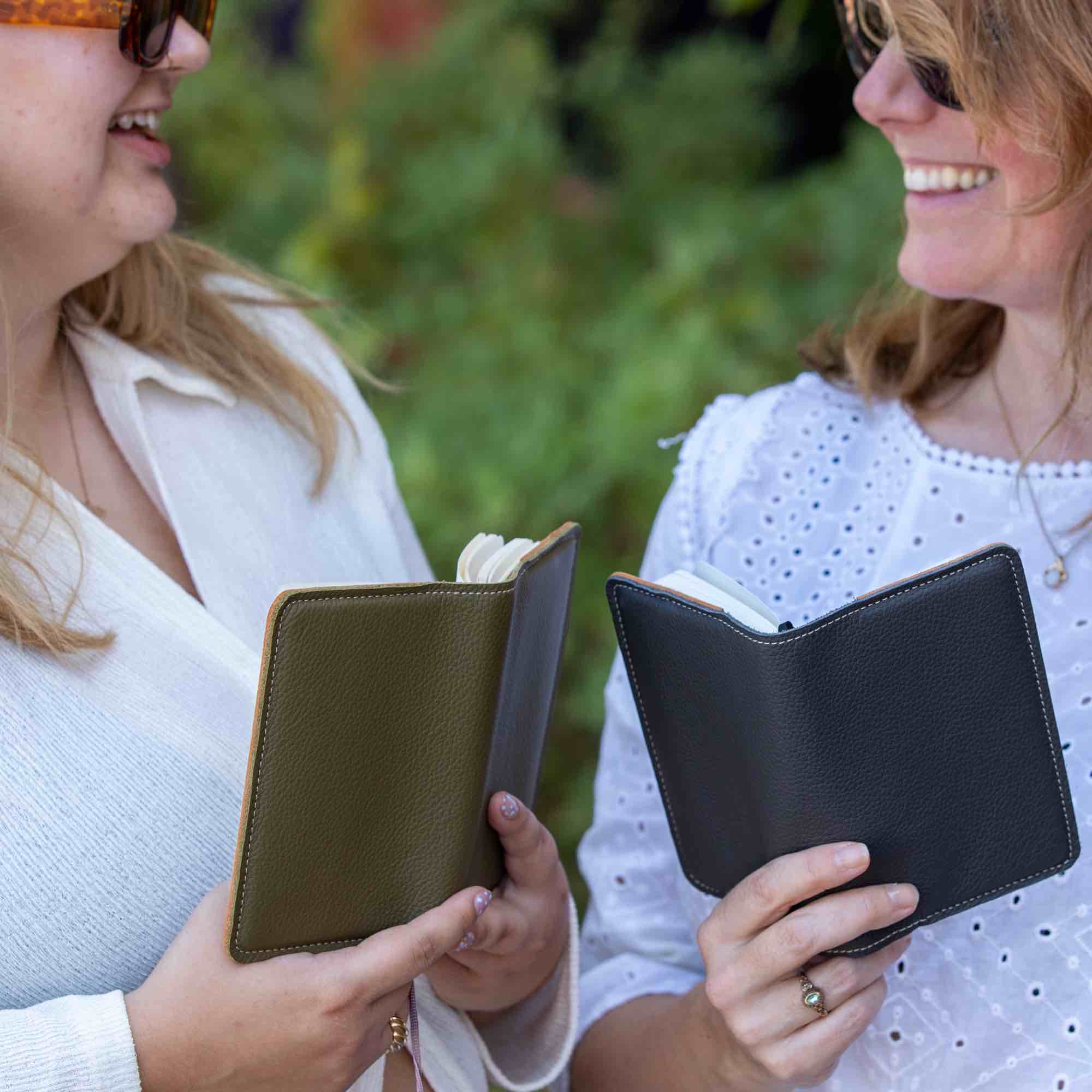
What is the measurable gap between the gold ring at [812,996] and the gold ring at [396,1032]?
406 millimetres

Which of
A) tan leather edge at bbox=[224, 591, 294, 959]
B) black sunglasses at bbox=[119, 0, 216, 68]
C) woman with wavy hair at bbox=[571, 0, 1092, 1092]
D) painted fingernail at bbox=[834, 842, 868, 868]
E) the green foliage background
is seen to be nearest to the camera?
tan leather edge at bbox=[224, 591, 294, 959]

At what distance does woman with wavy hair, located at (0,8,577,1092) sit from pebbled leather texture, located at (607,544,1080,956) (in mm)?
231

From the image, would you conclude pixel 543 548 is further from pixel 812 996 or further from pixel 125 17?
pixel 125 17

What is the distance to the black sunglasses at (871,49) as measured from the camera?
145cm

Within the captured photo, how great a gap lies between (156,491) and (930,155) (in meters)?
1.01

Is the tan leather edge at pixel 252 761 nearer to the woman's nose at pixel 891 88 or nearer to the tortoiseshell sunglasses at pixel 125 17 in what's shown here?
the tortoiseshell sunglasses at pixel 125 17

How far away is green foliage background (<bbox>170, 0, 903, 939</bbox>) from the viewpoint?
3.25m

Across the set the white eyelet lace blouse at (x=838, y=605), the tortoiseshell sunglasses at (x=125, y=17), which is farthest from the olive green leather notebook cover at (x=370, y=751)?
the tortoiseshell sunglasses at (x=125, y=17)

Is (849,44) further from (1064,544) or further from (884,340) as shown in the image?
(1064,544)

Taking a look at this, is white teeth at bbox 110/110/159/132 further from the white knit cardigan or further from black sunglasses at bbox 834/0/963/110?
black sunglasses at bbox 834/0/963/110

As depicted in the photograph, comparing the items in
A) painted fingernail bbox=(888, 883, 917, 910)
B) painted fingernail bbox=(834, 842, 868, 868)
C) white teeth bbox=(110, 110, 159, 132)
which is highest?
white teeth bbox=(110, 110, 159, 132)

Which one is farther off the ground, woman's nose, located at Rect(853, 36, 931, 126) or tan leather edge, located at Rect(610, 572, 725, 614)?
woman's nose, located at Rect(853, 36, 931, 126)

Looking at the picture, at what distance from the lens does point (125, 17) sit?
1.43m

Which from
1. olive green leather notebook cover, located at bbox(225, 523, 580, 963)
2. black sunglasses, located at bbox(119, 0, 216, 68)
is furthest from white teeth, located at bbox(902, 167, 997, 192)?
black sunglasses, located at bbox(119, 0, 216, 68)
